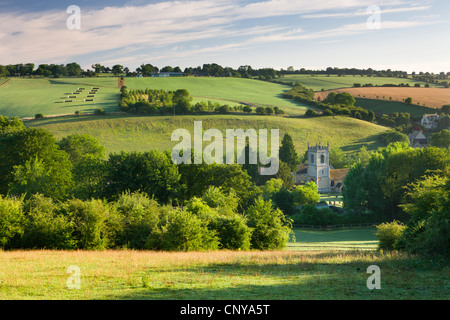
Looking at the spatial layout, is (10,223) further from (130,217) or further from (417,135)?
(417,135)

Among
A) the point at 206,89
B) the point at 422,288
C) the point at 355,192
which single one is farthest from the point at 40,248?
the point at 206,89

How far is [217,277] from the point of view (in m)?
17.7

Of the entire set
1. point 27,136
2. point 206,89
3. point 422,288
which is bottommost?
point 422,288

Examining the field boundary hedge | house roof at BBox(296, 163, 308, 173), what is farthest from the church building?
the field boundary hedge

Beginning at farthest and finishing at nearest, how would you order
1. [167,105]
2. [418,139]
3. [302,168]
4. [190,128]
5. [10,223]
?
Answer: 1. [418,139]
2. [167,105]
3. [190,128]
4. [302,168]
5. [10,223]

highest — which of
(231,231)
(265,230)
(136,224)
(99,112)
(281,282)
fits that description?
(99,112)

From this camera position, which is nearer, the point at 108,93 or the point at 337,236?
the point at 337,236

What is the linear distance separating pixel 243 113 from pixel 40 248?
331 ft

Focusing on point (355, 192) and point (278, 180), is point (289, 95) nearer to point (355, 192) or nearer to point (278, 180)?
point (278, 180)

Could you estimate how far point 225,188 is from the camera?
57000 millimetres

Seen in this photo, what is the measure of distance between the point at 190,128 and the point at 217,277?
9523 centimetres

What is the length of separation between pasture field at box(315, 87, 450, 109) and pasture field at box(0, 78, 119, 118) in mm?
73430

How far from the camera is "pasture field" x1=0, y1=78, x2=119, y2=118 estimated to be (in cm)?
11525

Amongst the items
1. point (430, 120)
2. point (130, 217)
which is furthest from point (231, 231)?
point (430, 120)
